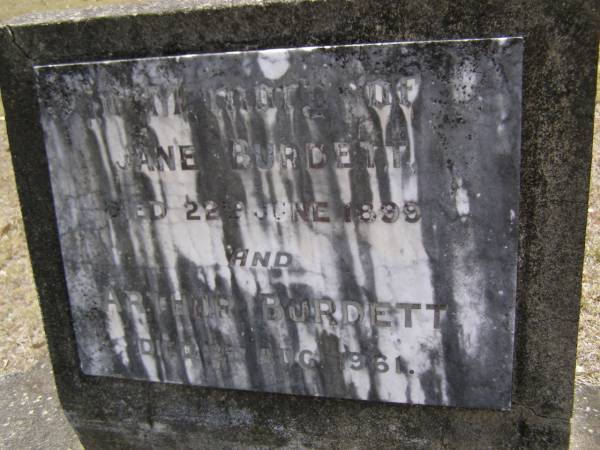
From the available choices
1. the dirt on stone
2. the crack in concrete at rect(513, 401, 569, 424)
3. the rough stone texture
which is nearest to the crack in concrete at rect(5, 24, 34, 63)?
the rough stone texture

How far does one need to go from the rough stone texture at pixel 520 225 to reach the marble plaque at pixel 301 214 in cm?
9

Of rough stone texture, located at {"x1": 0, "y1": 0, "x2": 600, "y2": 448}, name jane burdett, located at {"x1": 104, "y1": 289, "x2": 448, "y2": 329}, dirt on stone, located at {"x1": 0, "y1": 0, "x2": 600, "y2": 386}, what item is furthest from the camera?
dirt on stone, located at {"x1": 0, "y1": 0, "x2": 600, "y2": 386}

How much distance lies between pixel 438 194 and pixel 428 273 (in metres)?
0.25

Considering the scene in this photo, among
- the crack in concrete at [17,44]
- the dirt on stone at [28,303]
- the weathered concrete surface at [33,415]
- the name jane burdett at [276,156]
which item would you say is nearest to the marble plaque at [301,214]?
the name jane burdett at [276,156]

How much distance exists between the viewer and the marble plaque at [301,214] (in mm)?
1529

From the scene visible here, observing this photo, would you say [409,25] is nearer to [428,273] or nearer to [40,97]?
[428,273]

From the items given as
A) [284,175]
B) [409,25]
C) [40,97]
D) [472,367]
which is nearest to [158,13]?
[40,97]

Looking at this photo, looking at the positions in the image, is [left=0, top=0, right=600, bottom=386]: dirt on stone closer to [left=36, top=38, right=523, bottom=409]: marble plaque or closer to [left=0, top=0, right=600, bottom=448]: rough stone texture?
[left=0, top=0, right=600, bottom=448]: rough stone texture

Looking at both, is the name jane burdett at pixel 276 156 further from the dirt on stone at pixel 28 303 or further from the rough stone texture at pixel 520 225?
the dirt on stone at pixel 28 303

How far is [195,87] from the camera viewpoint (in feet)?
5.49

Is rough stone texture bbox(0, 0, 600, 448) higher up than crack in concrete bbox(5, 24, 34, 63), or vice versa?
Answer: crack in concrete bbox(5, 24, 34, 63)

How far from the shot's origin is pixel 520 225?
1.61 meters

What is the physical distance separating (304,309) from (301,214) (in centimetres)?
33

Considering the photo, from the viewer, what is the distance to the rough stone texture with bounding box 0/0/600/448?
149cm
